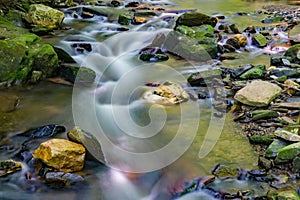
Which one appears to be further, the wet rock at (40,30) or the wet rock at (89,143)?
the wet rock at (40,30)

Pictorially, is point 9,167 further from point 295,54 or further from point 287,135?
point 295,54

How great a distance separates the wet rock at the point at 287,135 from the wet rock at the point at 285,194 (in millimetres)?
682

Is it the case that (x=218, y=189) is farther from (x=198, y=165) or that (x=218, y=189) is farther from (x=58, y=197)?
(x=58, y=197)

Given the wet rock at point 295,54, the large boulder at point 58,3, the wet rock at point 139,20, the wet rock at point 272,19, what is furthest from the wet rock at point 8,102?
the wet rock at point 272,19

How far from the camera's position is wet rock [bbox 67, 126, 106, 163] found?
12.3 ft

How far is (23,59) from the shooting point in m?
5.93

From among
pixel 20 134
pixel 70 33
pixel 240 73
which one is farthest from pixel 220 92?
pixel 70 33

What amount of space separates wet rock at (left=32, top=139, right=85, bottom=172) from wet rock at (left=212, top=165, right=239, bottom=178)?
1.35 m

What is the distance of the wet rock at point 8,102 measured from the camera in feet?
16.2

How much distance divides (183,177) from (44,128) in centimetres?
185

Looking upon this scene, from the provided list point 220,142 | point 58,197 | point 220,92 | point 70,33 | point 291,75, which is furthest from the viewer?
point 70,33

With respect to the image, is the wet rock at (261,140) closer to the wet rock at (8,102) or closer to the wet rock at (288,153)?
the wet rock at (288,153)

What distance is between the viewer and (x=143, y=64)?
703cm

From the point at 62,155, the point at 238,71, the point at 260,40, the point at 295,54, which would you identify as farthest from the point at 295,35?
the point at 62,155
